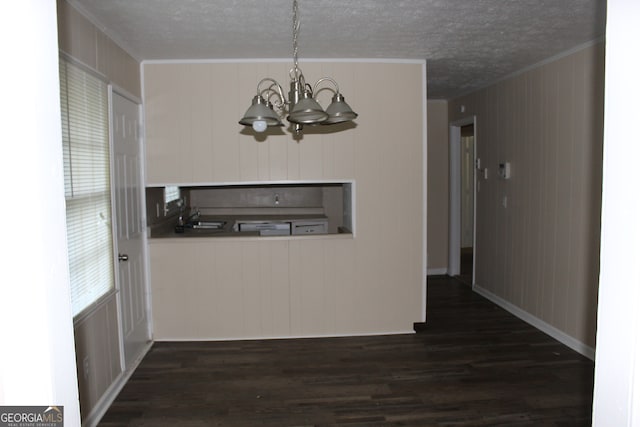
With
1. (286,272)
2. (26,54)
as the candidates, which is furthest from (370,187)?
(26,54)

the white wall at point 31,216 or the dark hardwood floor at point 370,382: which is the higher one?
the white wall at point 31,216

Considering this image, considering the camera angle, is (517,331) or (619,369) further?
(517,331)

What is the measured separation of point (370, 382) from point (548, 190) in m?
2.53

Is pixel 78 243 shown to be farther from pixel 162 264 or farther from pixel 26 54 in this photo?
pixel 26 54

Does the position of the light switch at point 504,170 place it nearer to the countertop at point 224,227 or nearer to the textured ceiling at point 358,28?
the textured ceiling at point 358,28

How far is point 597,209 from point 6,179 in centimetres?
394

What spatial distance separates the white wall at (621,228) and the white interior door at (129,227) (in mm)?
3179

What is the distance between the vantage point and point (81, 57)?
276 centimetres

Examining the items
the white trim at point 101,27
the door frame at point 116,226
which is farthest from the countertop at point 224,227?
the white trim at point 101,27

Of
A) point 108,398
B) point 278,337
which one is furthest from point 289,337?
point 108,398

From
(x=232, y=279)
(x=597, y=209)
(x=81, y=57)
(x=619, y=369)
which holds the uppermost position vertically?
(x=81, y=57)

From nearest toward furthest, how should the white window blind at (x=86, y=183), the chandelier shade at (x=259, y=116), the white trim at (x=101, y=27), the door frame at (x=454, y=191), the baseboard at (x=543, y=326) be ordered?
the chandelier shade at (x=259, y=116) → the white window blind at (x=86, y=183) → the white trim at (x=101, y=27) → the baseboard at (x=543, y=326) → the door frame at (x=454, y=191)

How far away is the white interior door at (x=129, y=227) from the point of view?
3.43 metres

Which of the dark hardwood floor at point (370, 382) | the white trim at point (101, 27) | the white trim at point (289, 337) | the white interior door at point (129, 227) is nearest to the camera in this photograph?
the white trim at point (101, 27)
